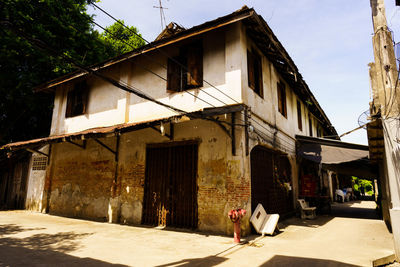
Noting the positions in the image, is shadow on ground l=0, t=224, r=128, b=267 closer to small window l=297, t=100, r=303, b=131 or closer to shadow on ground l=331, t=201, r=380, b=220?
shadow on ground l=331, t=201, r=380, b=220

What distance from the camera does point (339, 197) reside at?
20859 millimetres

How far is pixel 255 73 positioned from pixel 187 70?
269cm

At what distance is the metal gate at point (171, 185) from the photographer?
26.2 ft

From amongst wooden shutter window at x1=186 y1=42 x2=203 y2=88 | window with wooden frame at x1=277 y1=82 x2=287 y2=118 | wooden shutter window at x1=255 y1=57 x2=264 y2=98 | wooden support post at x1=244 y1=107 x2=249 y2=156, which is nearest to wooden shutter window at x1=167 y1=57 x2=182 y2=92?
wooden shutter window at x1=186 y1=42 x2=203 y2=88

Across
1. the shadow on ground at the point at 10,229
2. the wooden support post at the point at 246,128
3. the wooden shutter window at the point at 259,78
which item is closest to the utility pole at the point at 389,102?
the wooden support post at the point at 246,128

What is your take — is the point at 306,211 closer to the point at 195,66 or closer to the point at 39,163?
the point at 195,66

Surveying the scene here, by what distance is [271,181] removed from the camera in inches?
372

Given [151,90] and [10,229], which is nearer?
[10,229]

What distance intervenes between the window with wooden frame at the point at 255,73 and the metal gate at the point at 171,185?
3071 mm

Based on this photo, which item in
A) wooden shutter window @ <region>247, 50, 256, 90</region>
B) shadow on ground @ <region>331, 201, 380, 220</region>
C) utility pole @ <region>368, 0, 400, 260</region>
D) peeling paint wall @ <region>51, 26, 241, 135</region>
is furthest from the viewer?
shadow on ground @ <region>331, 201, 380, 220</region>

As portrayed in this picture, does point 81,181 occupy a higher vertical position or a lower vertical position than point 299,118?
lower

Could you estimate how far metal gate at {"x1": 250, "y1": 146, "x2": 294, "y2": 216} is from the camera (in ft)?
26.8

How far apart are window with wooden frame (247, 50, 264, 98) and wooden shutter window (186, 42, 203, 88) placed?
1.68 meters

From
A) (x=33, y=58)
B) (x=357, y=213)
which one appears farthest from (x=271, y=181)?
(x=33, y=58)
